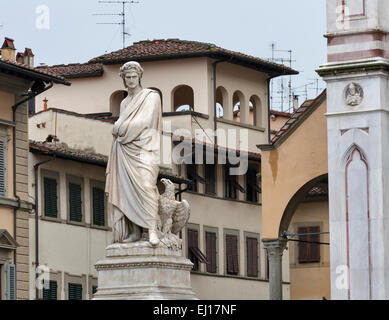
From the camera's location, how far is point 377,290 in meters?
34.2

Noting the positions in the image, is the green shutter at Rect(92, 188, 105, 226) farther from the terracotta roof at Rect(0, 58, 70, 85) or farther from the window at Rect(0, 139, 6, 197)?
the window at Rect(0, 139, 6, 197)

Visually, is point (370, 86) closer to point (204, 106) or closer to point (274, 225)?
point (274, 225)

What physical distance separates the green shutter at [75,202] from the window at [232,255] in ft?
31.4

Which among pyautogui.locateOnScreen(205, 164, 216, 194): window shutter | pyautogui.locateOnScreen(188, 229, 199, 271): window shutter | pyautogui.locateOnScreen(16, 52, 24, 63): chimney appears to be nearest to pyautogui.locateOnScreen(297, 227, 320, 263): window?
pyautogui.locateOnScreen(205, 164, 216, 194): window shutter

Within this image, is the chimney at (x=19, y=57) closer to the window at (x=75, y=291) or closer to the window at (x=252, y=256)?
the window at (x=75, y=291)

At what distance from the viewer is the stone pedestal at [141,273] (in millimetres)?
25281

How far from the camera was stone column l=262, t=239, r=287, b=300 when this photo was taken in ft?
141

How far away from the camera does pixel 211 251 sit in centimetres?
6241

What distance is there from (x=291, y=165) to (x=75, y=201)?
13.2 m

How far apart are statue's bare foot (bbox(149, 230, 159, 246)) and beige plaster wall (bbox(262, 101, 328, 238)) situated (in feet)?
53.3

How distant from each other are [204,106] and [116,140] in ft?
131
